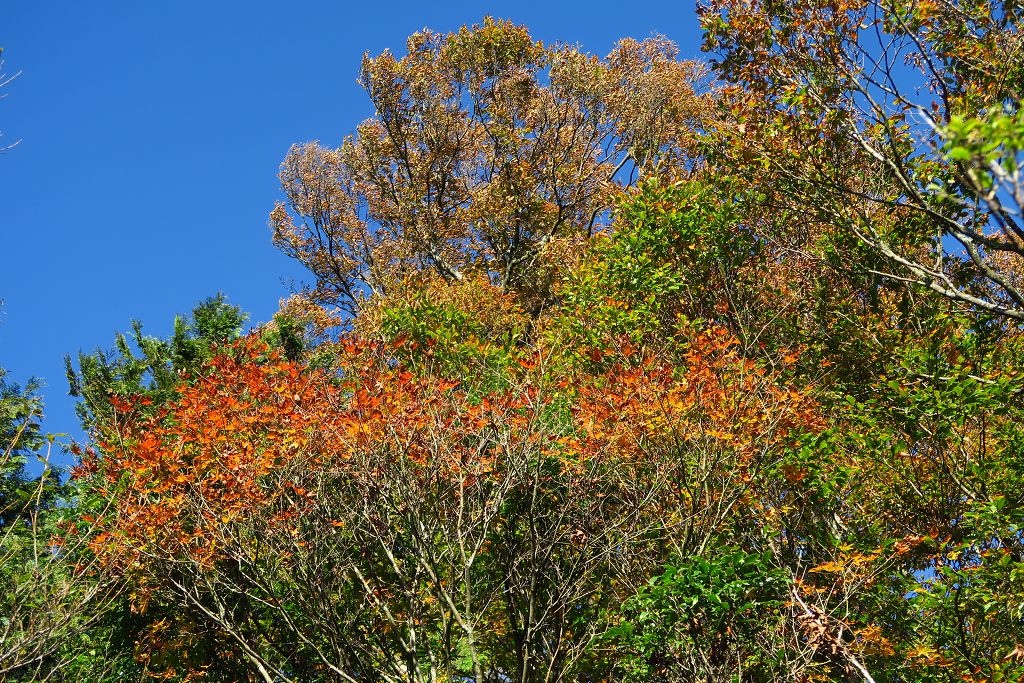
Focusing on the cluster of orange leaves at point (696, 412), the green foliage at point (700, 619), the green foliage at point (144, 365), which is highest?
the green foliage at point (144, 365)

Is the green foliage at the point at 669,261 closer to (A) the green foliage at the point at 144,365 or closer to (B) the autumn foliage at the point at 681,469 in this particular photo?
(B) the autumn foliage at the point at 681,469

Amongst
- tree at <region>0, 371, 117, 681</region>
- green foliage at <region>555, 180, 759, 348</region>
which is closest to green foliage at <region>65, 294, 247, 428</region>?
tree at <region>0, 371, 117, 681</region>

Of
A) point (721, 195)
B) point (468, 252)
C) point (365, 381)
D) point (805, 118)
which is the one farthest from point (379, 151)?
point (805, 118)

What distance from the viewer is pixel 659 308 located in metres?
16.0

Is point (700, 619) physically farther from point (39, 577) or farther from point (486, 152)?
point (486, 152)

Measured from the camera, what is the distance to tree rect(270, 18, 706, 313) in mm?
26562

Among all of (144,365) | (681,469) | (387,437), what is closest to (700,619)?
(681,469)

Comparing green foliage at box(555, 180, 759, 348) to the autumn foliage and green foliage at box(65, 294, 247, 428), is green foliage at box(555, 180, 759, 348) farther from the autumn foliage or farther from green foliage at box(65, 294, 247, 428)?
green foliage at box(65, 294, 247, 428)

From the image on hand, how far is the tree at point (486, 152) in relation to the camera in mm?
26562

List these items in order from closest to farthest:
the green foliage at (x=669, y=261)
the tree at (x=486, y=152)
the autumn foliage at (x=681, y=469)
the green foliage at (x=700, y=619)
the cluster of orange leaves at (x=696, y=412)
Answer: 1. the green foliage at (x=700, y=619)
2. the autumn foliage at (x=681, y=469)
3. the cluster of orange leaves at (x=696, y=412)
4. the green foliage at (x=669, y=261)
5. the tree at (x=486, y=152)

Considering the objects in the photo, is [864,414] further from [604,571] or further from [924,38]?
[924,38]

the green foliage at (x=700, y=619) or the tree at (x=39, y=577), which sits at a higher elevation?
the tree at (x=39, y=577)

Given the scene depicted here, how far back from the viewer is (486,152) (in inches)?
1086

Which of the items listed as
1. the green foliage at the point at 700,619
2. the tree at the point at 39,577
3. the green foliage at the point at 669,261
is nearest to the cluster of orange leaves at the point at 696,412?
the green foliage at the point at 700,619
